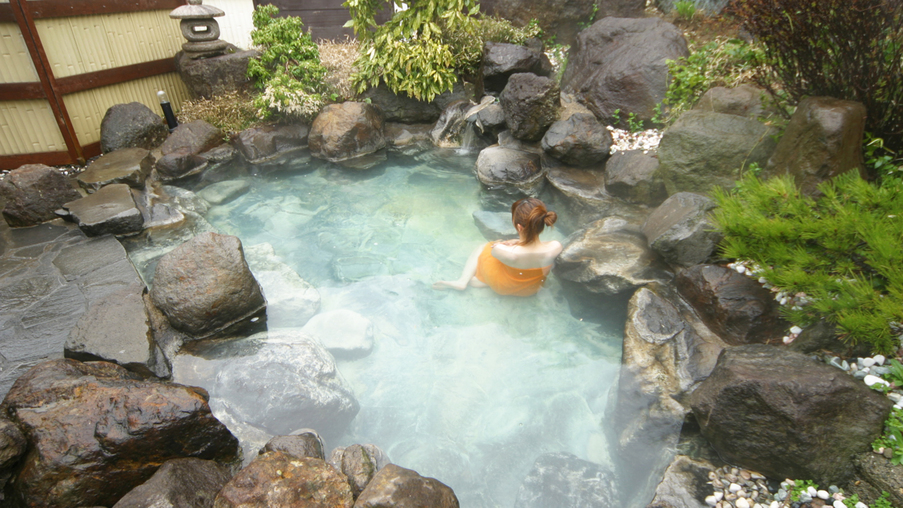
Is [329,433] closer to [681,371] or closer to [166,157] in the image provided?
[681,371]

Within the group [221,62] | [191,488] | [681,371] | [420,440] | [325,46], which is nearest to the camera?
[191,488]

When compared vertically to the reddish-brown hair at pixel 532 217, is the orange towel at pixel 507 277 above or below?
below

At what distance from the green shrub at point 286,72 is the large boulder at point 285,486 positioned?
21.8 ft

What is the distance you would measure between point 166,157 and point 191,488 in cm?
596

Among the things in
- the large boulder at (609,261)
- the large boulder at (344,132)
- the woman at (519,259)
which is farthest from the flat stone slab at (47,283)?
the large boulder at (609,261)

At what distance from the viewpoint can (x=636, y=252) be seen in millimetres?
4492

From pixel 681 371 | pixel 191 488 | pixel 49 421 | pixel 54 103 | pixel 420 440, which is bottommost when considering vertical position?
pixel 420 440

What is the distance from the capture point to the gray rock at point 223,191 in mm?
6820

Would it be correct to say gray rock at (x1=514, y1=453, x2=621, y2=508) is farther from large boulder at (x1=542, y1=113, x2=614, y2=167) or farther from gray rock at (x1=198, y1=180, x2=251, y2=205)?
gray rock at (x1=198, y1=180, x2=251, y2=205)

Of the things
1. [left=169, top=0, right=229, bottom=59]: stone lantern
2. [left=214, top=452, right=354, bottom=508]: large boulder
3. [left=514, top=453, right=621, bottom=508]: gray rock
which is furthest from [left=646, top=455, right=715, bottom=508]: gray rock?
[left=169, top=0, right=229, bottom=59]: stone lantern

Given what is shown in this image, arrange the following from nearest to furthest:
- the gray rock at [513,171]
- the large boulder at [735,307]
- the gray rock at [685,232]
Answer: the large boulder at [735,307], the gray rock at [685,232], the gray rock at [513,171]

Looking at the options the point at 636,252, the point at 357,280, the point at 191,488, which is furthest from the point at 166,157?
the point at 636,252

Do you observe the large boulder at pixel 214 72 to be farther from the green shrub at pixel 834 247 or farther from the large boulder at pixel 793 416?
the large boulder at pixel 793 416

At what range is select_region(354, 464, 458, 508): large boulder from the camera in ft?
8.19
